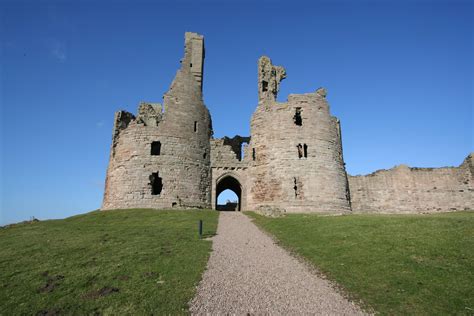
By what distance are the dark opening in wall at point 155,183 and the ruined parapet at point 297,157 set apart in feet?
27.8

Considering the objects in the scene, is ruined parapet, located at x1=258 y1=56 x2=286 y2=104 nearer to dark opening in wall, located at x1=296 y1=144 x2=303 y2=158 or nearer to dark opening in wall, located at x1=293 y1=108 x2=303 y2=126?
dark opening in wall, located at x1=293 y1=108 x2=303 y2=126

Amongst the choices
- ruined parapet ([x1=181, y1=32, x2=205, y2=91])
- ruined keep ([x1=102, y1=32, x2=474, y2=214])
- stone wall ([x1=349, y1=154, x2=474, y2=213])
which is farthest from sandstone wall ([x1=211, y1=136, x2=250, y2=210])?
stone wall ([x1=349, y1=154, x2=474, y2=213])

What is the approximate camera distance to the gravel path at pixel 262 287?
7.33m

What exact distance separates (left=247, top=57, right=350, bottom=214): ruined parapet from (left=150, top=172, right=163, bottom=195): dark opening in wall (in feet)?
27.8

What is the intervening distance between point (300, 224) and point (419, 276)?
32.6ft

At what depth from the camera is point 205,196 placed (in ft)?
98.6

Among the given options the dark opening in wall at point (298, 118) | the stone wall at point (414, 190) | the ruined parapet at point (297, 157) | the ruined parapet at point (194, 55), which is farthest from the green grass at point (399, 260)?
the ruined parapet at point (194, 55)

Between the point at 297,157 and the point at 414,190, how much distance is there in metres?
14.4

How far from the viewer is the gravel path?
7.33 metres

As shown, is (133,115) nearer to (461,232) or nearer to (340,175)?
(340,175)

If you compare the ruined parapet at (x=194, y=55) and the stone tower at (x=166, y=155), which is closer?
the stone tower at (x=166, y=155)

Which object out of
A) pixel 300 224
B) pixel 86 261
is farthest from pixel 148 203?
pixel 86 261

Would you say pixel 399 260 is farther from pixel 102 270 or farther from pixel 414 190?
pixel 414 190

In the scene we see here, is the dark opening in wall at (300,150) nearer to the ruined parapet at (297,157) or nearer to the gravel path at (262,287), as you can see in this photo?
the ruined parapet at (297,157)
